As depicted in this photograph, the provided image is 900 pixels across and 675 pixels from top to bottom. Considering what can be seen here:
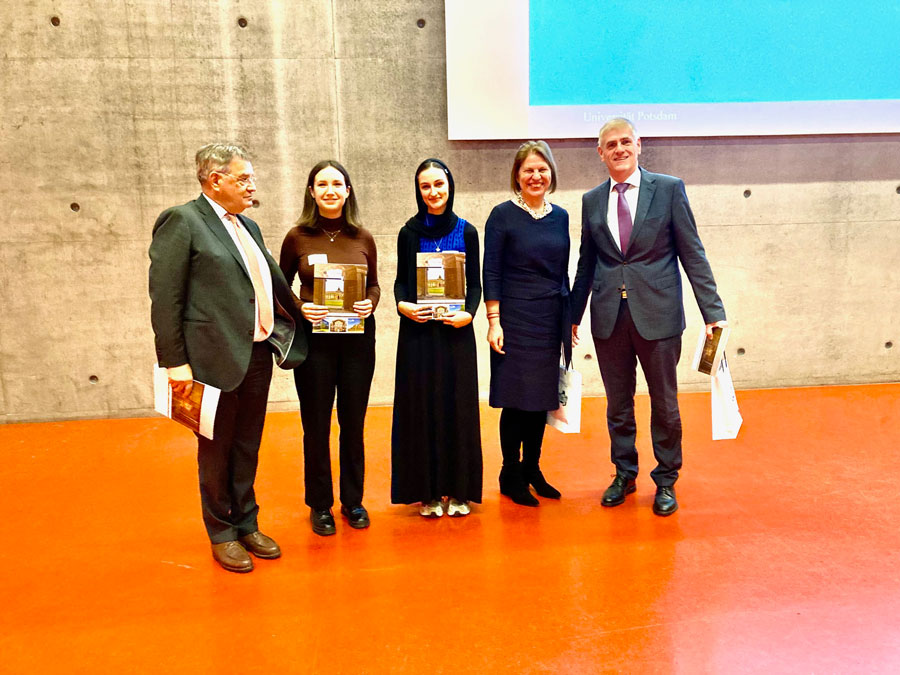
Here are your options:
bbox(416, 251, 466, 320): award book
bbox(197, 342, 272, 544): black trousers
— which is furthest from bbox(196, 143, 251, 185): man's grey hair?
bbox(416, 251, 466, 320): award book

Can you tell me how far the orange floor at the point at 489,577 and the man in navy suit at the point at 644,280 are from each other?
0.48 m

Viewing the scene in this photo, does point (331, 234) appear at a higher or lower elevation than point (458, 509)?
higher

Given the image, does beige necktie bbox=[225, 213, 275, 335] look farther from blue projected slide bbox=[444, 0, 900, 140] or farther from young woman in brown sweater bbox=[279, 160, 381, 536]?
blue projected slide bbox=[444, 0, 900, 140]

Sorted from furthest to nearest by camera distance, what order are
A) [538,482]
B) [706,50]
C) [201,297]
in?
1. [706,50]
2. [538,482]
3. [201,297]

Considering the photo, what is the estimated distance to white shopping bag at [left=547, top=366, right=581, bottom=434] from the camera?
9.80ft

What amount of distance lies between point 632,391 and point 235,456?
189cm

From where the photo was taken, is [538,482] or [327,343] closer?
[327,343]

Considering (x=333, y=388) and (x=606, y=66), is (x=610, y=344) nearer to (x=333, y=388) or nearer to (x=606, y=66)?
(x=333, y=388)

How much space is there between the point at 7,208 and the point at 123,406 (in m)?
1.66

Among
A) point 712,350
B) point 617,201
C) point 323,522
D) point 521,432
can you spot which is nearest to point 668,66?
point 617,201

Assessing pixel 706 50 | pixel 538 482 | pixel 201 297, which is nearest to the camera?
pixel 201 297

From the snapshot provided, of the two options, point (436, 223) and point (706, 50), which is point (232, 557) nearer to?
point (436, 223)

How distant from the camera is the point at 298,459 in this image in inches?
157

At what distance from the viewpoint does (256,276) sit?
2.54 meters
